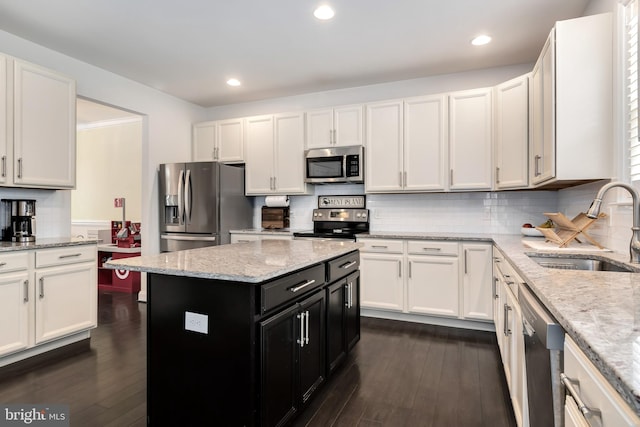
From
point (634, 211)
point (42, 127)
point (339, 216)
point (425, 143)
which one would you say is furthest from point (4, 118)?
point (634, 211)

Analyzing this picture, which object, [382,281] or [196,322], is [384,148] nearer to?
[382,281]

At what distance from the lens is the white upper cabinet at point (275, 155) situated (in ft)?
14.0

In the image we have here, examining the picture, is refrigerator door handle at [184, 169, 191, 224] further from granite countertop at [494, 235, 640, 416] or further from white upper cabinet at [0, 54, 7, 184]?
granite countertop at [494, 235, 640, 416]

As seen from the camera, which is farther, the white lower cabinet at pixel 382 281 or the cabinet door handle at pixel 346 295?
the white lower cabinet at pixel 382 281

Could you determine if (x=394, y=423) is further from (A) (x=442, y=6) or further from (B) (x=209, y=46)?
(B) (x=209, y=46)

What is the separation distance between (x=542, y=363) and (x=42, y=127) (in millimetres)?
3741

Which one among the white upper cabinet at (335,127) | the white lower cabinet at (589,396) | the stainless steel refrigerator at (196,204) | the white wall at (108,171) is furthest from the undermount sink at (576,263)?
the white wall at (108,171)

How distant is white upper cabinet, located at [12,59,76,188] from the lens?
2.79 m

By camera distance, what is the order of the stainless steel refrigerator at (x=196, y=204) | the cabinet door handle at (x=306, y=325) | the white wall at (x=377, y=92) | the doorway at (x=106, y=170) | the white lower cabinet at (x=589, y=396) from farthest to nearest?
the doorway at (x=106, y=170), the stainless steel refrigerator at (x=196, y=204), the white wall at (x=377, y=92), the cabinet door handle at (x=306, y=325), the white lower cabinet at (x=589, y=396)

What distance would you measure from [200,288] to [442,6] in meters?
2.58

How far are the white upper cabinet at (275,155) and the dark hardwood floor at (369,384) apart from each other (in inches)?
81.6

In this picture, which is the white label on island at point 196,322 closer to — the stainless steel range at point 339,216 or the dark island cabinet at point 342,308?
the dark island cabinet at point 342,308

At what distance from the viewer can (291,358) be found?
181 cm

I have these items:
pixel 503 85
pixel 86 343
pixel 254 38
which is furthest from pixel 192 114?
pixel 503 85
